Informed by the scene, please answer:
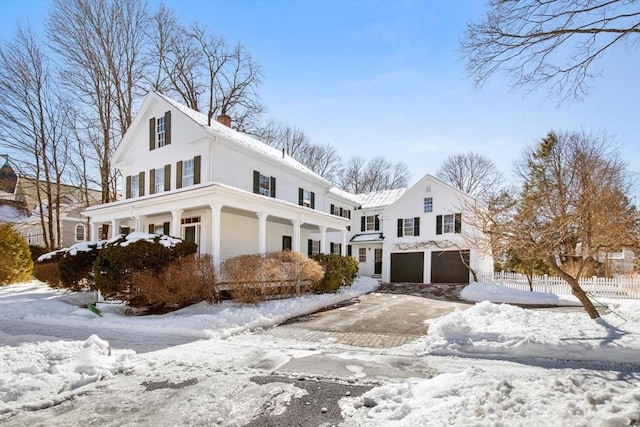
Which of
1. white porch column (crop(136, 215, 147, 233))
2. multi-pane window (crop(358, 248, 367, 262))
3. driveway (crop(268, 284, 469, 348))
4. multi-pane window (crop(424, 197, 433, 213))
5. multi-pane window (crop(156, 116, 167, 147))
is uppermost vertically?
multi-pane window (crop(156, 116, 167, 147))

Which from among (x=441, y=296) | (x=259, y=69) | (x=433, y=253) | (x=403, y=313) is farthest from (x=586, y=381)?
(x=259, y=69)

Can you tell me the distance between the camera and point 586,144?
74.4 feet

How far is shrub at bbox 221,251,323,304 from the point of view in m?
11.0

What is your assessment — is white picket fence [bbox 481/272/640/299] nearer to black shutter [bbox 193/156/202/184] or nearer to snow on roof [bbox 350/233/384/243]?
snow on roof [bbox 350/233/384/243]

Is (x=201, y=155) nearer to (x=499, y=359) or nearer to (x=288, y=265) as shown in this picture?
(x=288, y=265)

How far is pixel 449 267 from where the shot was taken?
21.9 m

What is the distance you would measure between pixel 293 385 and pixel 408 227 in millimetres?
20058

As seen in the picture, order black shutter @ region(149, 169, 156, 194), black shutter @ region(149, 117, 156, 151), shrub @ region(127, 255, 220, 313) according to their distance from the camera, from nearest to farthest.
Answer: shrub @ region(127, 255, 220, 313)
black shutter @ region(149, 169, 156, 194)
black shutter @ region(149, 117, 156, 151)

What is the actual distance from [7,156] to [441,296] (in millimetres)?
26209

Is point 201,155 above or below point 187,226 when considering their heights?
above

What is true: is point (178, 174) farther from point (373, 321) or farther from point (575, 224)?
point (575, 224)

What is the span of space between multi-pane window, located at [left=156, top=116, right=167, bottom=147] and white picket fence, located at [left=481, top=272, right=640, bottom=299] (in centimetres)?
1794

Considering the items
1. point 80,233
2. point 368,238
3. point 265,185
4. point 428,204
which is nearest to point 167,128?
point 265,185

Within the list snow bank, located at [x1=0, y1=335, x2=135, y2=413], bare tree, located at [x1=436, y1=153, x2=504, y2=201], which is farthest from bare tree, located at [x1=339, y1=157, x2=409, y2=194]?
snow bank, located at [x1=0, y1=335, x2=135, y2=413]
